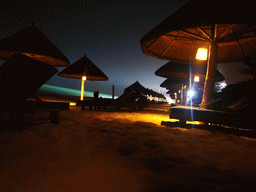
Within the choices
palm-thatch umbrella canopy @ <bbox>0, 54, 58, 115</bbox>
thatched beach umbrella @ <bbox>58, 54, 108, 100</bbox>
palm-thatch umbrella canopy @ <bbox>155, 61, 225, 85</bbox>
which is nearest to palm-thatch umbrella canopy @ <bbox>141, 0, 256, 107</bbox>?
palm-thatch umbrella canopy @ <bbox>155, 61, 225, 85</bbox>

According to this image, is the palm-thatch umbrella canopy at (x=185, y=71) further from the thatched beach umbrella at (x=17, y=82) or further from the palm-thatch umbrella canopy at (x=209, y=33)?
the thatched beach umbrella at (x=17, y=82)

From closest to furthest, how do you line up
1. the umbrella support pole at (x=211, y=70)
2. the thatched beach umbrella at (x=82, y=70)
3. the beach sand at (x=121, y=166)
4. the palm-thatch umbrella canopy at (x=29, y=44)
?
1. the beach sand at (x=121, y=166)
2. the umbrella support pole at (x=211, y=70)
3. the palm-thatch umbrella canopy at (x=29, y=44)
4. the thatched beach umbrella at (x=82, y=70)

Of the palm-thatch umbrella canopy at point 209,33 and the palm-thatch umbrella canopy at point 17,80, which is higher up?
the palm-thatch umbrella canopy at point 209,33

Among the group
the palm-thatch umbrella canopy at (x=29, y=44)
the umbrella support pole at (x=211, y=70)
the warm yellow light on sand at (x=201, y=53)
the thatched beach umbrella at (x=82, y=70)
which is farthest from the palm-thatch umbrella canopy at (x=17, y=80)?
the thatched beach umbrella at (x=82, y=70)

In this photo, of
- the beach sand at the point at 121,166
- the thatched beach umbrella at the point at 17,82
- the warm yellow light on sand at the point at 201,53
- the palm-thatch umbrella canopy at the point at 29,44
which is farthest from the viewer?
the palm-thatch umbrella canopy at the point at 29,44

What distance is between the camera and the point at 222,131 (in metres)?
2.86

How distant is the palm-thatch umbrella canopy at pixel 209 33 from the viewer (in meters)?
1.80

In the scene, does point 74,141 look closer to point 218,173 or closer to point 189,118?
point 218,173

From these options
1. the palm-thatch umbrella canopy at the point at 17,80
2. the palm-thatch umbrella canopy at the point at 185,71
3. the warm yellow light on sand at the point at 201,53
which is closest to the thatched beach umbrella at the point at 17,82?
the palm-thatch umbrella canopy at the point at 17,80

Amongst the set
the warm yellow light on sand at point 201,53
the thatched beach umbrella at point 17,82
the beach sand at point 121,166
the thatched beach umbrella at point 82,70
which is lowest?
the beach sand at point 121,166

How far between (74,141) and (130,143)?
2.91 feet

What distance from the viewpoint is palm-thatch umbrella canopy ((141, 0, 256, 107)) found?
71.0 inches

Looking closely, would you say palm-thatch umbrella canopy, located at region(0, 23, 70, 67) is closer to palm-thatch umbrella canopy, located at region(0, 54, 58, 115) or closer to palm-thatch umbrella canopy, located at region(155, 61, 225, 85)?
palm-thatch umbrella canopy, located at region(0, 54, 58, 115)

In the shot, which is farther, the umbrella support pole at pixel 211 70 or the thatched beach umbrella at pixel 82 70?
Answer: the thatched beach umbrella at pixel 82 70
